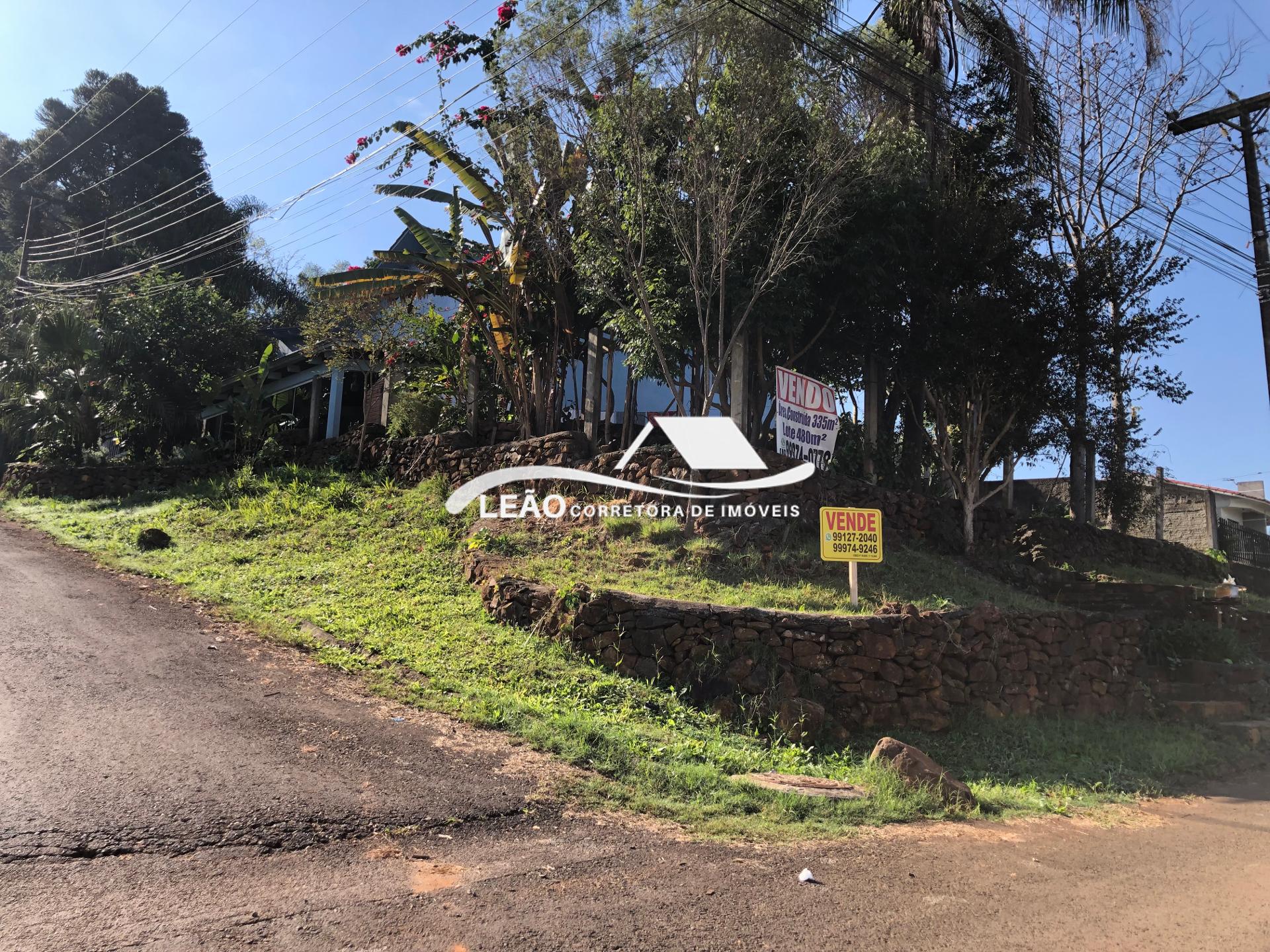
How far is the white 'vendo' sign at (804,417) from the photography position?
436 inches

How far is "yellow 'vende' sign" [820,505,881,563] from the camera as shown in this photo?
9.18 metres

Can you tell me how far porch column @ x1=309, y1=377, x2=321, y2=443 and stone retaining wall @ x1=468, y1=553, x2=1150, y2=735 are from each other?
47.2ft

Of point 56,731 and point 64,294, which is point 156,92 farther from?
point 56,731

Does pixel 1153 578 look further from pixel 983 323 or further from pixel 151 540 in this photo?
pixel 151 540

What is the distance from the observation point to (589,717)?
300 inches

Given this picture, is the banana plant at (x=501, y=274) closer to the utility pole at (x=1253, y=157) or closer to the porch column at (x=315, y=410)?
the porch column at (x=315, y=410)

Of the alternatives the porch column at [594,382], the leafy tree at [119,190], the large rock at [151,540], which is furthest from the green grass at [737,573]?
the leafy tree at [119,190]

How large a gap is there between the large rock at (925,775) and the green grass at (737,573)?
2469 millimetres

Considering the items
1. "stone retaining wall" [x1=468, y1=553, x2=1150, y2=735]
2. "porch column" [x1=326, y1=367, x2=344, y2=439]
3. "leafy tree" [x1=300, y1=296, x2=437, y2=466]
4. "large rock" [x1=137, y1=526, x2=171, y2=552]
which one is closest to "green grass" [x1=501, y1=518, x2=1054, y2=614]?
"stone retaining wall" [x1=468, y1=553, x2=1150, y2=735]

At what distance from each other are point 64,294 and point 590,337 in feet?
61.0

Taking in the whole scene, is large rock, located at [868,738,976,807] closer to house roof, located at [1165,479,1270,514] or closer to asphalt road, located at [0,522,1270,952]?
asphalt road, located at [0,522,1270,952]

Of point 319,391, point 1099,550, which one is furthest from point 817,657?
point 319,391

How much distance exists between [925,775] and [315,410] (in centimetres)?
1912

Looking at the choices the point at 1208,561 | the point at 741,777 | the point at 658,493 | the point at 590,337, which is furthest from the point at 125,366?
the point at 1208,561
